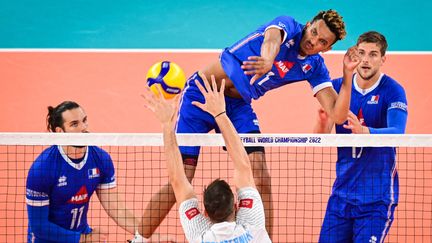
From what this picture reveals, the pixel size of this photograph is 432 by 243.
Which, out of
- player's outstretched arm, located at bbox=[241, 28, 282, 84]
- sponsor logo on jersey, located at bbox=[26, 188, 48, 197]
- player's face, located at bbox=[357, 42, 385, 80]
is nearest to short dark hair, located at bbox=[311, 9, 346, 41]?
player's outstretched arm, located at bbox=[241, 28, 282, 84]

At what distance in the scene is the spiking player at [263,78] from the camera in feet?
25.9

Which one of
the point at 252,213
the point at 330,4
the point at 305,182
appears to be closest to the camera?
the point at 252,213

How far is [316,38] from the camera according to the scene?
312 inches

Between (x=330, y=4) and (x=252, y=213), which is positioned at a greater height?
(x=330, y=4)

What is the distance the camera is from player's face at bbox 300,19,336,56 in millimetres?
7871

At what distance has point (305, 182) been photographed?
1193cm

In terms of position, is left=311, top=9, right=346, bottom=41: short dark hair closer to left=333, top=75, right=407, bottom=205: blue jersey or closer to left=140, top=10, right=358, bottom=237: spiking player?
left=140, top=10, right=358, bottom=237: spiking player

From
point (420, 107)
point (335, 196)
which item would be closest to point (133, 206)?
point (335, 196)

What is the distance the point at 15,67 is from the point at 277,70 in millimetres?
8857

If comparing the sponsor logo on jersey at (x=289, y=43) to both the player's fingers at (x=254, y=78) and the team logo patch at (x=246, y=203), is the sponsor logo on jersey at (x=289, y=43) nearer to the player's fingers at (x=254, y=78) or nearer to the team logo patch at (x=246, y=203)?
the player's fingers at (x=254, y=78)

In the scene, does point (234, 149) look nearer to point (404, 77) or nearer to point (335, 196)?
point (335, 196)

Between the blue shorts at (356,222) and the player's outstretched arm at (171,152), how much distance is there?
2.60 m

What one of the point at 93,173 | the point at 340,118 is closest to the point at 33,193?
the point at 93,173

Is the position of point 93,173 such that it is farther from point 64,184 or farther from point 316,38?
point 316,38
